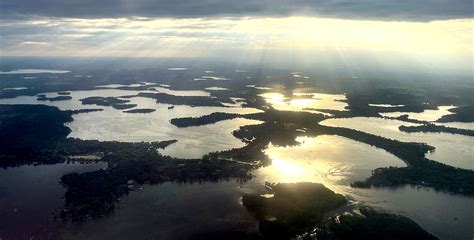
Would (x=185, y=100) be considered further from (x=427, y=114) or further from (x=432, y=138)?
A: (x=432, y=138)

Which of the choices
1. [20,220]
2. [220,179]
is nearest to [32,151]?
[20,220]

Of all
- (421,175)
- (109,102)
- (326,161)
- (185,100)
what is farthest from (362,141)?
(109,102)

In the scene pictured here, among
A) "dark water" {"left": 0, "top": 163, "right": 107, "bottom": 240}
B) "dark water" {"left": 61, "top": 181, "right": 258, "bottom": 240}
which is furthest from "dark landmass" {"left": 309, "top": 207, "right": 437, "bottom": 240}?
"dark water" {"left": 0, "top": 163, "right": 107, "bottom": 240}

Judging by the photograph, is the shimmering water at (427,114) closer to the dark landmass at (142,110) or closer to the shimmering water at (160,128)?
the shimmering water at (160,128)

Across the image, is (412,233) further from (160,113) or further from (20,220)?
(160,113)

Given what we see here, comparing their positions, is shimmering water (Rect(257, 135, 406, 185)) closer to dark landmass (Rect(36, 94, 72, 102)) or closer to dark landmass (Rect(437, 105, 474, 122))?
dark landmass (Rect(437, 105, 474, 122))

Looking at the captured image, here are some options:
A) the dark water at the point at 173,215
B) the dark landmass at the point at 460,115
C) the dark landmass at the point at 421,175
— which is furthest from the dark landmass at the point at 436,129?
the dark water at the point at 173,215

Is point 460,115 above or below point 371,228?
above
